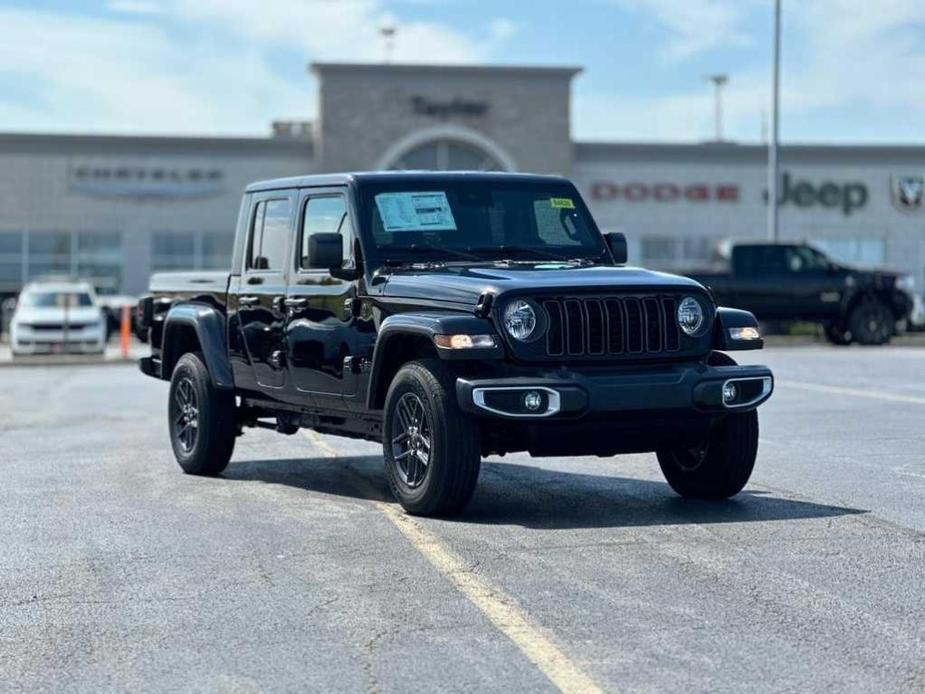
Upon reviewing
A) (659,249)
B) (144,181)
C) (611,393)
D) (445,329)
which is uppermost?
(144,181)

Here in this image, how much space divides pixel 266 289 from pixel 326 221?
0.71 m

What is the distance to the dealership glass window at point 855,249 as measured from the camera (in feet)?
194

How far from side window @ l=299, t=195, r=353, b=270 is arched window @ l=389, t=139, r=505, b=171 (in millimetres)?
45507

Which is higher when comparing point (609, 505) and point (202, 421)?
point (202, 421)

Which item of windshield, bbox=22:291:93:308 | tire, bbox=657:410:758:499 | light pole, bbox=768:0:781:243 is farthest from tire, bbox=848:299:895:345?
tire, bbox=657:410:758:499

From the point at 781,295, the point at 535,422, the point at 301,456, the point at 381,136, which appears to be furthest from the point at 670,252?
the point at 535,422

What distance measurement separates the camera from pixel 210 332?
11297 millimetres

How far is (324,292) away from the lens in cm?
999

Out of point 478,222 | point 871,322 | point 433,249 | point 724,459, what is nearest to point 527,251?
point 478,222

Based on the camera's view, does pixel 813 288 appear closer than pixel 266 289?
No

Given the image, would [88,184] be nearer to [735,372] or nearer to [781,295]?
[781,295]

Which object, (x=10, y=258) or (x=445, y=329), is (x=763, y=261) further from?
(x=10, y=258)

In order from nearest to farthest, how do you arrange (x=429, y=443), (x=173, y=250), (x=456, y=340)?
(x=456, y=340) → (x=429, y=443) → (x=173, y=250)

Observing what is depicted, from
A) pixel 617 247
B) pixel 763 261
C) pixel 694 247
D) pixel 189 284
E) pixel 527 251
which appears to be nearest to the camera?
pixel 527 251
